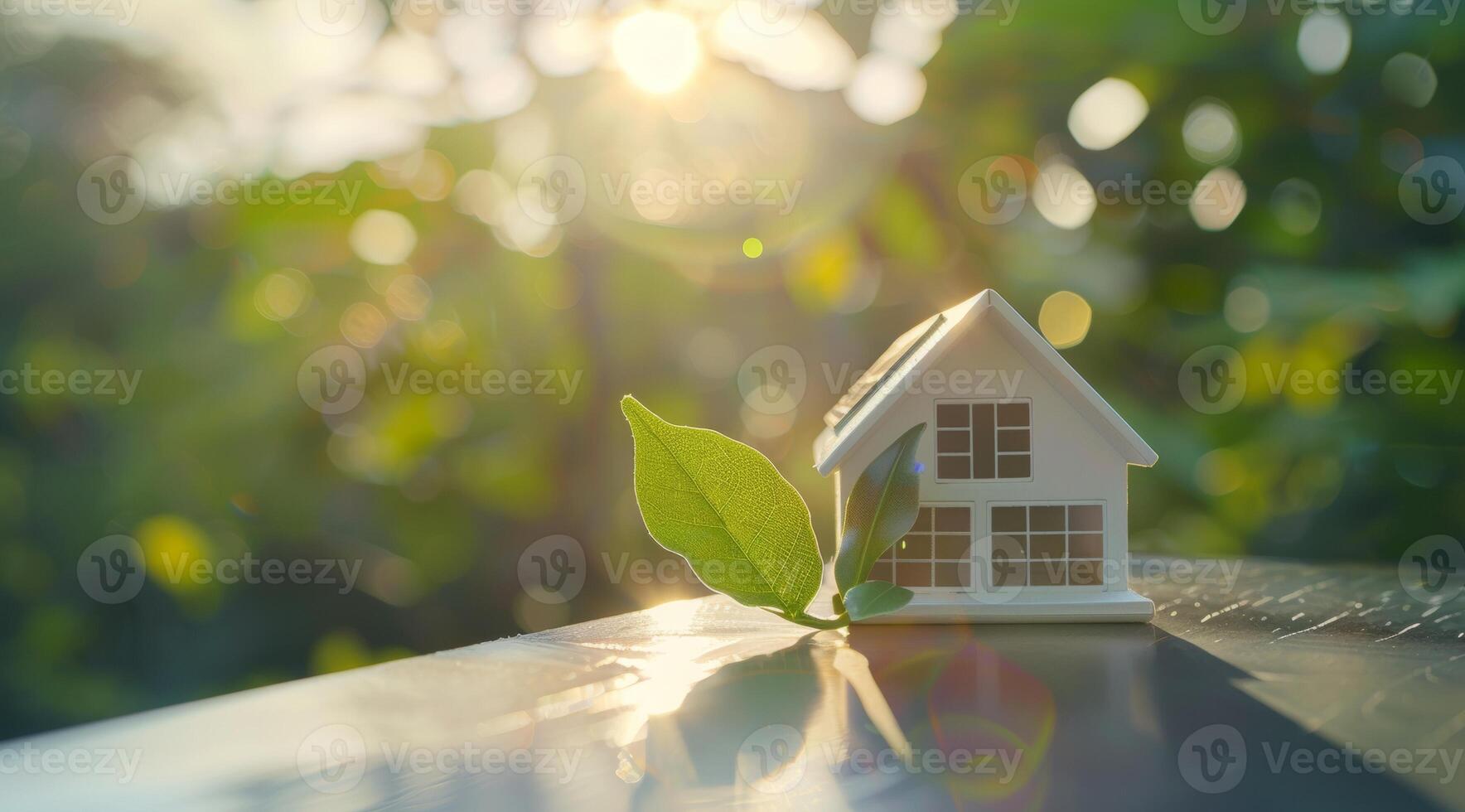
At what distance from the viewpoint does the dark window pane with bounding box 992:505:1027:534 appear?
0.74m

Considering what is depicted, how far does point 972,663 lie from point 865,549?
0.37 feet

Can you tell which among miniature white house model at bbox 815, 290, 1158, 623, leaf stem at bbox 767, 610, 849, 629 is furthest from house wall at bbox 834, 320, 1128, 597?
leaf stem at bbox 767, 610, 849, 629

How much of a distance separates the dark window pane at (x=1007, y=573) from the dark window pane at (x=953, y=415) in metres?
0.12

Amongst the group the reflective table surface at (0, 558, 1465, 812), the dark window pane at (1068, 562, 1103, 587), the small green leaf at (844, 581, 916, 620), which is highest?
the small green leaf at (844, 581, 916, 620)

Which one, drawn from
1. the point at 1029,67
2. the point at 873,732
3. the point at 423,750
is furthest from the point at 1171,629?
the point at 1029,67

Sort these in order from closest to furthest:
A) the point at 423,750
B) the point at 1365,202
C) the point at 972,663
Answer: the point at 423,750 → the point at 972,663 → the point at 1365,202

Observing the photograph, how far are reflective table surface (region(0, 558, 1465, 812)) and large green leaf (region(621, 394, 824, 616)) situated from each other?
0.08m

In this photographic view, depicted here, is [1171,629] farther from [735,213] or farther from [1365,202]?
[1365,202]

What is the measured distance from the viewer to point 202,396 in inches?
62.9

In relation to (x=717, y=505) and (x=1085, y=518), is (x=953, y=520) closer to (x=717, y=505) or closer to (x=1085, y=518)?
(x=1085, y=518)

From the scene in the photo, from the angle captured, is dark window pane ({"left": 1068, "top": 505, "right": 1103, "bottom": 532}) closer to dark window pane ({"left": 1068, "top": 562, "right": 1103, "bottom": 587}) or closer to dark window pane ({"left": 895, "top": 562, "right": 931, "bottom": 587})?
dark window pane ({"left": 1068, "top": 562, "right": 1103, "bottom": 587})

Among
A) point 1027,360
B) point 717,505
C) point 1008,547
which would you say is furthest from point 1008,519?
point 717,505

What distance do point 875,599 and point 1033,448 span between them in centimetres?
23

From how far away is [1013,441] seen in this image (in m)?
0.75
